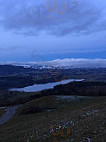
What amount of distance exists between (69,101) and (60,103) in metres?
2.36

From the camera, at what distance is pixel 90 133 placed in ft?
29.9

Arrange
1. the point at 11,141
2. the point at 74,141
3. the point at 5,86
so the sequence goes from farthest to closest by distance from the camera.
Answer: the point at 5,86
the point at 11,141
the point at 74,141

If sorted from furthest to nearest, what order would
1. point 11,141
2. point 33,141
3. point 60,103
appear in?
point 60,103, point 11,141, point 33,141

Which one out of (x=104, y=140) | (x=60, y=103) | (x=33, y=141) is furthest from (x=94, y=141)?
(x=60, y=103)

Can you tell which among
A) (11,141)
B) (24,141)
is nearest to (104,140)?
(24,141)

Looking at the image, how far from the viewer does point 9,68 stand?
186375 millimetres

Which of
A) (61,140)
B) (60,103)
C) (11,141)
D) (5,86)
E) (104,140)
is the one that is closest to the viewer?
(104,140)

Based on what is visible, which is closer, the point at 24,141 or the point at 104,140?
the point at 104,140

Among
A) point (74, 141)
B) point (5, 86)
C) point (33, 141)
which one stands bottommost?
point (5, 86)

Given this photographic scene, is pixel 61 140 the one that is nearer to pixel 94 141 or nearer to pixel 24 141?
pixel 94 141

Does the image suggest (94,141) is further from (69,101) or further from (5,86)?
(5,86)

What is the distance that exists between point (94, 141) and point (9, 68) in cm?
18725

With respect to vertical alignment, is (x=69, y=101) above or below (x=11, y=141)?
below

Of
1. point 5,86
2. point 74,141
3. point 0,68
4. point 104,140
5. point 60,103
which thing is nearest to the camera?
point 104,140
